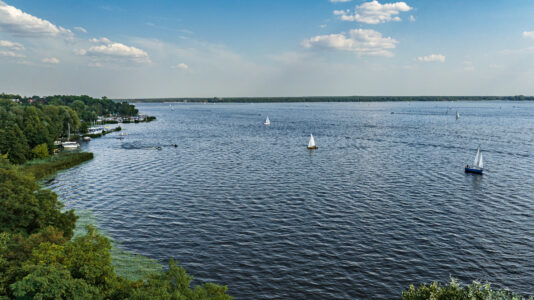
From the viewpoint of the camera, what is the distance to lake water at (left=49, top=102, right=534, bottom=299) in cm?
3997

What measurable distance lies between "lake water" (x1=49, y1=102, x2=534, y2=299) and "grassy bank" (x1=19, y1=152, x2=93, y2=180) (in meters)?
4.65

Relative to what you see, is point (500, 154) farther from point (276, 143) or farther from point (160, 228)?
point (160, 228)

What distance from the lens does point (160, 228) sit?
52938 millimetres

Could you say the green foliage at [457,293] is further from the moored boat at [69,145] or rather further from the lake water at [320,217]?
the moored boat at [69,145]

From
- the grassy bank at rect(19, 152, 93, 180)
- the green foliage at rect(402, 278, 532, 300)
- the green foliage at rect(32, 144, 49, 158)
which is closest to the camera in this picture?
the green foliage at rect(402, 278, 532, 300)

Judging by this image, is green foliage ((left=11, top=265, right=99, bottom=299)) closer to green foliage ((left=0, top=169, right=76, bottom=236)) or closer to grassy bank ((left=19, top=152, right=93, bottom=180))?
green foliage ((left=0, top=169, right=76, bottom=236))

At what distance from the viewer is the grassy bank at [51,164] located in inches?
3322

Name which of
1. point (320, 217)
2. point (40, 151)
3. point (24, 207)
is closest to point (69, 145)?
point (40, 151)

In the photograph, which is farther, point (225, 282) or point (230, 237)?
point (230, 237)

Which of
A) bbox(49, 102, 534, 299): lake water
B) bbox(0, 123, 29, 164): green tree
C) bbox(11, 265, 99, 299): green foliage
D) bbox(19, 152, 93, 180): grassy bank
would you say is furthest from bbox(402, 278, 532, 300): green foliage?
bbox(0, 123, 29, 164): green tree

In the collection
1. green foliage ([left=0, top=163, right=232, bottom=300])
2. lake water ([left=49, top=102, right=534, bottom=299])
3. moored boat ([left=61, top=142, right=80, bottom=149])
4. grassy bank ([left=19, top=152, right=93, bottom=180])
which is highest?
green foliage ([left=0, top=163, right=232, bottom=300])

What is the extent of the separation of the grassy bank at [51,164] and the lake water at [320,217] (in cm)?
465

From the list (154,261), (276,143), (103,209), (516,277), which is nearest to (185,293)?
(154,261)

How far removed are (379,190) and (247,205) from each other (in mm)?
29515
